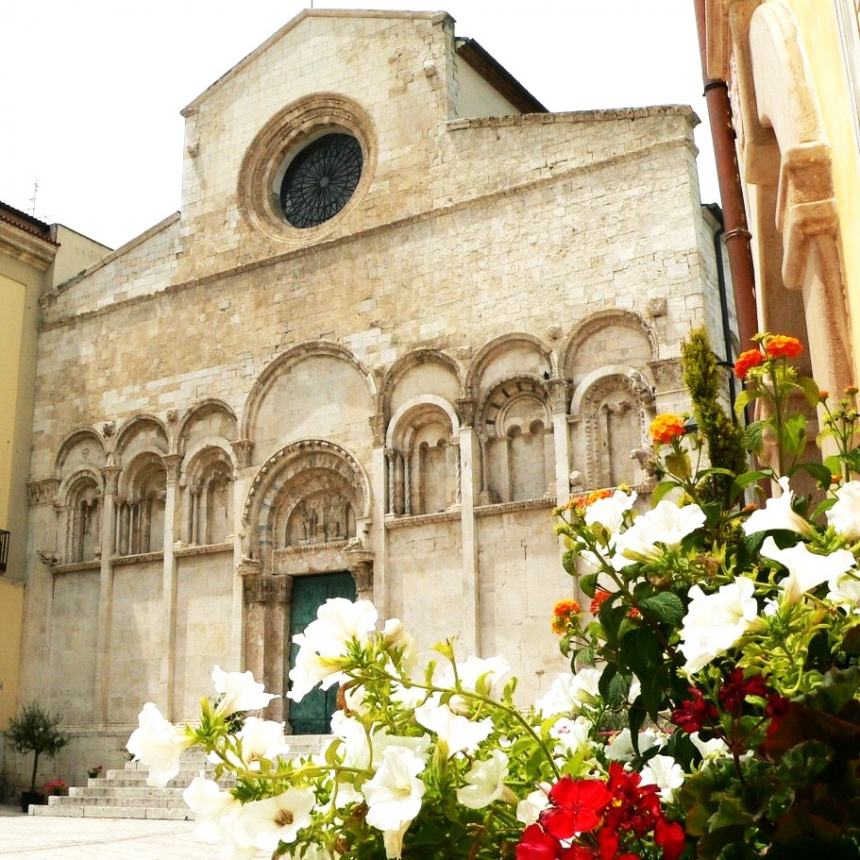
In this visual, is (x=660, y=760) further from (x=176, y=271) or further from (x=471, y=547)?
(x=176, y=271)

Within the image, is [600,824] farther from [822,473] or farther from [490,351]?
[490,351]

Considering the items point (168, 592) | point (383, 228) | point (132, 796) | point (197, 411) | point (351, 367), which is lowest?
point (132, 796)

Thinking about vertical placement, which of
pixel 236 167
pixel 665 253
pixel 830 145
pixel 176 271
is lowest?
pixel 830 145

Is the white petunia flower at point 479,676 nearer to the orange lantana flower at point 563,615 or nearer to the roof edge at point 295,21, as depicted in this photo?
the orange lantana flower at point 563,615

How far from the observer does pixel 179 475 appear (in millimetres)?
17422

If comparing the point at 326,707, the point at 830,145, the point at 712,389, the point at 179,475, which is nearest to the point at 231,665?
the point at 326,707

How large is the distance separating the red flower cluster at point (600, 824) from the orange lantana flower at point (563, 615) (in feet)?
3.49

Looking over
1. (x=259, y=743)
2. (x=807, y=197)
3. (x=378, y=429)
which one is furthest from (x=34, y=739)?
(x=259, y=743)

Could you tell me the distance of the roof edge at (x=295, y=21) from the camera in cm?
1675

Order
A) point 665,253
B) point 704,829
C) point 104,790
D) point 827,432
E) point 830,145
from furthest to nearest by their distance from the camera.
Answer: point 104,790 → point 665,253 → point 830,145 → point 827,432 → point 704,829

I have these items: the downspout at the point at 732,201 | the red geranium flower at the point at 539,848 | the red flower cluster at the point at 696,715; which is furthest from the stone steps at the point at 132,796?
the red geranium flower at the point at 539,848

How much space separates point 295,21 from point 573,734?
1817 centimetres

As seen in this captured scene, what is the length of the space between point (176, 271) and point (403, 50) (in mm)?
5474

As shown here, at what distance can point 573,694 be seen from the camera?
229cm
